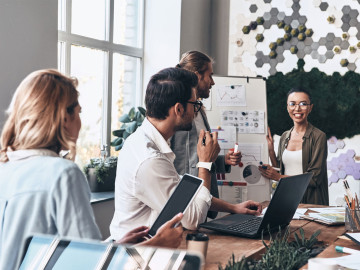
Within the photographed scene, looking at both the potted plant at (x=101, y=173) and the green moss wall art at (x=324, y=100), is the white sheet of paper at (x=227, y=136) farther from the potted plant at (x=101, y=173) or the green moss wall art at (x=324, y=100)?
the green moss wall art at (x=324, y=100)

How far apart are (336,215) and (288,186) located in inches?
25.5

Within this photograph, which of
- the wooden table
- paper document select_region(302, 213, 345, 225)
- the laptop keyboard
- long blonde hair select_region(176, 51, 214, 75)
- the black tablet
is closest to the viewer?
the black tablet

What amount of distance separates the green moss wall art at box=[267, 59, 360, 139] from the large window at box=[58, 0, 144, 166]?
140 centimetres

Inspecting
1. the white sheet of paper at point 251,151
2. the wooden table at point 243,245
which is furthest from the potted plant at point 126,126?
the wooden table at point 243,245

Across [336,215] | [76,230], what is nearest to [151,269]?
[76,230]

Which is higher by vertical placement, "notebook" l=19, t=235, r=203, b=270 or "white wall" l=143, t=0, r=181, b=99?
"white wall" l=143, t=0, r=181, b=99

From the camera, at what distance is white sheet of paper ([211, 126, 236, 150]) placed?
3818 mm

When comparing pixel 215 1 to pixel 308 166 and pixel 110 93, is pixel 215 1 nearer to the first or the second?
pixel 110 93

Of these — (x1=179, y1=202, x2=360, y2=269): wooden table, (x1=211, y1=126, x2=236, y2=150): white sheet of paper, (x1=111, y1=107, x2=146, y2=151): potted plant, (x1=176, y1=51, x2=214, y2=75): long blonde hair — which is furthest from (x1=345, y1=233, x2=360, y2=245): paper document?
(x1=111, y1=107, x2=146, y2=151): potted plant

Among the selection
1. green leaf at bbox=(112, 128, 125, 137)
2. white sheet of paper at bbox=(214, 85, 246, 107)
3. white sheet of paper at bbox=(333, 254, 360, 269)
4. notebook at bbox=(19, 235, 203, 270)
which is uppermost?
white sheet of paper at bbox=(214, 85, 246, 107)

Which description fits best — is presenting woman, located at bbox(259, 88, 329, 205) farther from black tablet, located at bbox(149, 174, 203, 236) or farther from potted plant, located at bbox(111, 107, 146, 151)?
black tablet, located at bbox(149, 174, 203, 236)

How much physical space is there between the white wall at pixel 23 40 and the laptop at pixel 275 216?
4.47 feet

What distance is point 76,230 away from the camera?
0.97 metres

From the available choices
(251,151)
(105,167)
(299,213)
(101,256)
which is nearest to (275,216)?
(299,213)
